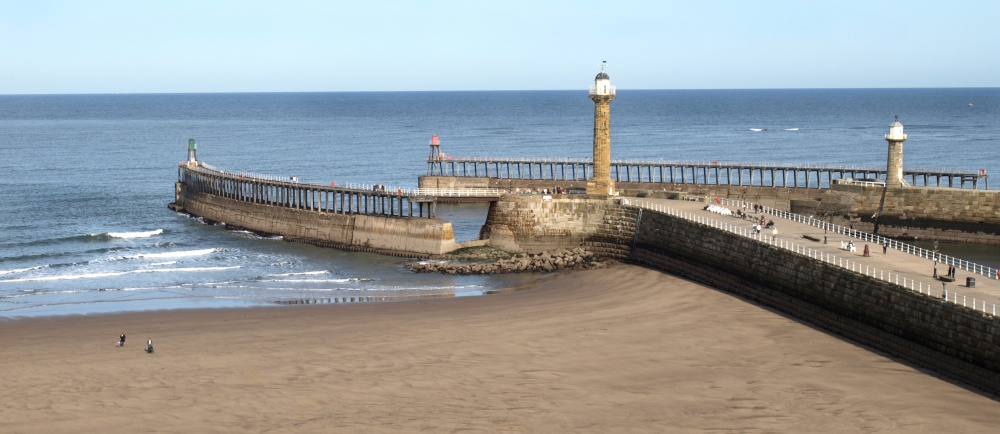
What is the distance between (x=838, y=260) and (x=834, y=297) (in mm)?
1912

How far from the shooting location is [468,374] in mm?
33594

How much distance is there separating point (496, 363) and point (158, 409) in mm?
10627

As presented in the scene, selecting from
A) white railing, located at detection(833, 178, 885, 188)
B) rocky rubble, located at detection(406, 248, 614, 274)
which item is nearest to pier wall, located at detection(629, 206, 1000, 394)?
rocky rubble, located at detection(406, 248, 614, 274)

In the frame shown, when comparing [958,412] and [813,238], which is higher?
[813,238]

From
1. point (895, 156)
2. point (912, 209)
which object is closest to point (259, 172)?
point (895, 156)

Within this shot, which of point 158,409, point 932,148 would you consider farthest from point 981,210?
point 932,148

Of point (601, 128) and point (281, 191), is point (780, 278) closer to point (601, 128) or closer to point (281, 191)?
point (601, 128)

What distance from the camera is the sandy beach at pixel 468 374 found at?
29188 millimetres

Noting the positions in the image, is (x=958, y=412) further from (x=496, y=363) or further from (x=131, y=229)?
(x=131, y=229)

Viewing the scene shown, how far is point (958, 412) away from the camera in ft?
97.3

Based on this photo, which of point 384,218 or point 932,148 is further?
point 932,148

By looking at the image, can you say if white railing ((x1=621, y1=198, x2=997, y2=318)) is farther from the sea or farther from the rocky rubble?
the sea

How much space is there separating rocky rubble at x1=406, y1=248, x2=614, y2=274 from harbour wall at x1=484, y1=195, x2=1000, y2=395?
207 centimetres

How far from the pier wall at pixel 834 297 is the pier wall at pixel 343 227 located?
10811 mm
